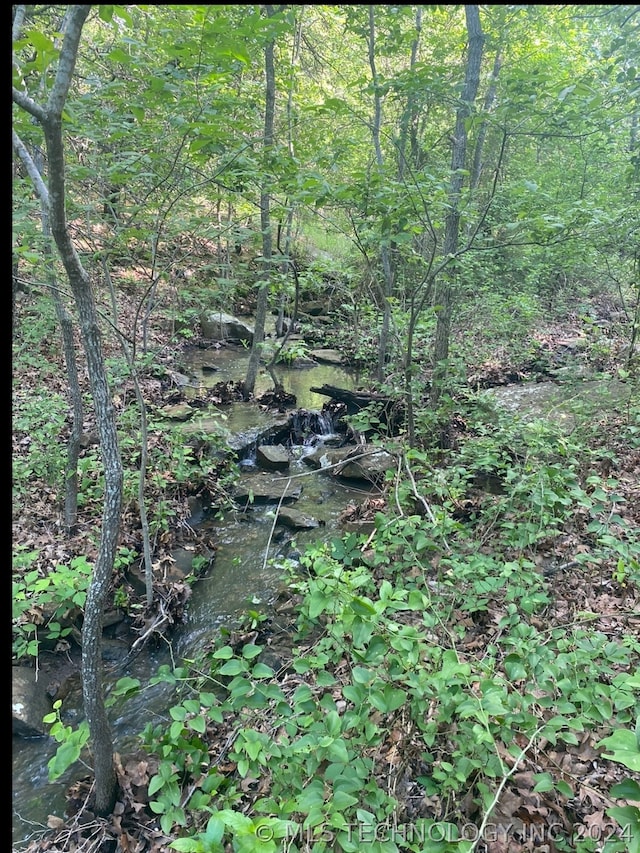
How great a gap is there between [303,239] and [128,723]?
15991 millimetres

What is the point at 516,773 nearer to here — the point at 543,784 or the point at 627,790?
the point at 543,784

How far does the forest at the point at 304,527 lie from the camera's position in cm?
219

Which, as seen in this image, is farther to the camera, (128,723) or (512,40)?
(512,40)

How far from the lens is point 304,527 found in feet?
20.4

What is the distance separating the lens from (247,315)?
15781 millimetres

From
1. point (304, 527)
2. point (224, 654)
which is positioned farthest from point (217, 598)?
point (224, 654)

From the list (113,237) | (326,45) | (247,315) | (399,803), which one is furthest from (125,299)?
(326,45)

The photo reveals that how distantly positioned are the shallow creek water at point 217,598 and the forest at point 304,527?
0.10 feet

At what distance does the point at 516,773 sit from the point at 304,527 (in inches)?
159

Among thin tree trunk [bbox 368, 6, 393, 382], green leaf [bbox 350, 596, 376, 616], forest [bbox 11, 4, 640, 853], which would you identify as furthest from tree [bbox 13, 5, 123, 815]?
thin tree trunk [bbox 368, 6, 393, 382]

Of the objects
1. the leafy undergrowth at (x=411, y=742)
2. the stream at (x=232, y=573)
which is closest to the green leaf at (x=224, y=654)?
the leafy undergrowth at (x=411, y=742)

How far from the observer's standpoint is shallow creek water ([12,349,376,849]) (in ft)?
11.2

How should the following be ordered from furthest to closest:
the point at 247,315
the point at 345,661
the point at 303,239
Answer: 1. the point at 303,239
2. the point at 247,315
3. the point at 345,661
